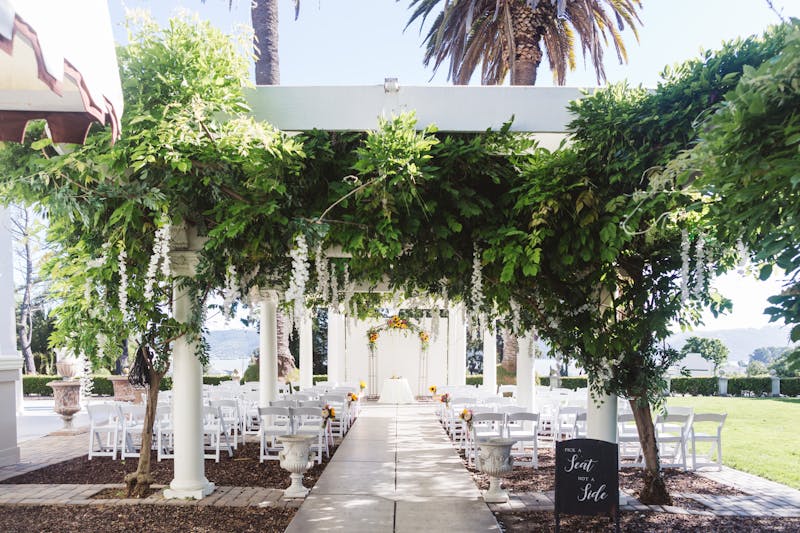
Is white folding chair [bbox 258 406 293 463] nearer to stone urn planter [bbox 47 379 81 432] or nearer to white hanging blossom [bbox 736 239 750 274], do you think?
stone urn planter [bbox 47 379 81 432]

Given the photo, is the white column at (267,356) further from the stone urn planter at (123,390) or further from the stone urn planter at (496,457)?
the stone urn planter at (123,390)

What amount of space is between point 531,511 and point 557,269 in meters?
2.58

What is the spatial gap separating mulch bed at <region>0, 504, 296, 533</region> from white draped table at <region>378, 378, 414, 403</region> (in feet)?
42.2

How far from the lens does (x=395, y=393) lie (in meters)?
19.5

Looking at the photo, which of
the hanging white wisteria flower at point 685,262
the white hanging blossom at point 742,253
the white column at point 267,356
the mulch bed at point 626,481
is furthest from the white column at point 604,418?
the white column at point 267,356

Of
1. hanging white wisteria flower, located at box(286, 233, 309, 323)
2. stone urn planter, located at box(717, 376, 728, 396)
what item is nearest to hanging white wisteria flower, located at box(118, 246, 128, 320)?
hanging white wisteria flower, located at box(286, 233, 309, 323)

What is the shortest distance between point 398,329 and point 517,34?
10814mm

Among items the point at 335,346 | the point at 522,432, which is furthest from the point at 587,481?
the point at 335,346

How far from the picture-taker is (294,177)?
230 inches

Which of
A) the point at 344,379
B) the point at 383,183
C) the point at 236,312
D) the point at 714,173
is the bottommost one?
the point at 344,379

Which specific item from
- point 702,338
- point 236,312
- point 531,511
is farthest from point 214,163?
point 702,338

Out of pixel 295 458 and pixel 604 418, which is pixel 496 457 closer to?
pixel 604 418

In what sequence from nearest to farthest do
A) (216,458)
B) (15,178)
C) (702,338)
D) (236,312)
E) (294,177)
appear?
(15,178) → (294,177) → (236,312) → (216,458) → (702,338)

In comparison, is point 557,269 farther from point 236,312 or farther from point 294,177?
point 236,312
